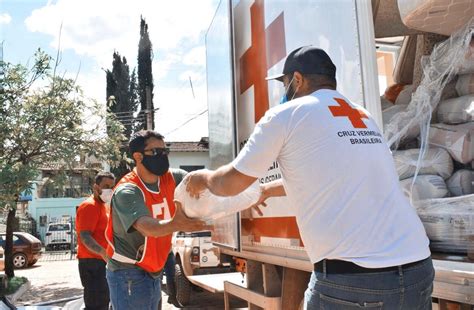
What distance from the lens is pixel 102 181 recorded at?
5.04 meters

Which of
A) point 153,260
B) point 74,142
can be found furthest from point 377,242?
point 74,142

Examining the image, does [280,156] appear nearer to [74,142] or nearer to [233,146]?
[233,146]

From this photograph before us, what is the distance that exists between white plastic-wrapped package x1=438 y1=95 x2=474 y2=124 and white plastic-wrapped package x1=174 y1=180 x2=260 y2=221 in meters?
0.99

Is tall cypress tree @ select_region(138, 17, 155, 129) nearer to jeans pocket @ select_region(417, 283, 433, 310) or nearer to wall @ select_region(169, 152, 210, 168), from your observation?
wall @ select_region(169, 152, 210, 168)

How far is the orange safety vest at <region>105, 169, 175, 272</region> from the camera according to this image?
2836 millimetres

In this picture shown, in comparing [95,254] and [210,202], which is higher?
[210,202]

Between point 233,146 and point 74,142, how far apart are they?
7.56 metres

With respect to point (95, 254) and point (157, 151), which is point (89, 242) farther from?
point (157, 151)

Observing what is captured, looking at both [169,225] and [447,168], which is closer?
[447,168]

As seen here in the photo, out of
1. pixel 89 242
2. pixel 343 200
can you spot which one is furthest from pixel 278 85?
pixel 89 242

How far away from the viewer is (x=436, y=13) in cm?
241

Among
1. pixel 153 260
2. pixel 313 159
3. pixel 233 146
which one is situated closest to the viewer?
pixel 313 159

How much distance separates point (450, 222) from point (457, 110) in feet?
2.07

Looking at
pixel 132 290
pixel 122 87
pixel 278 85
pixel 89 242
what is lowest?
pixel 132 290
